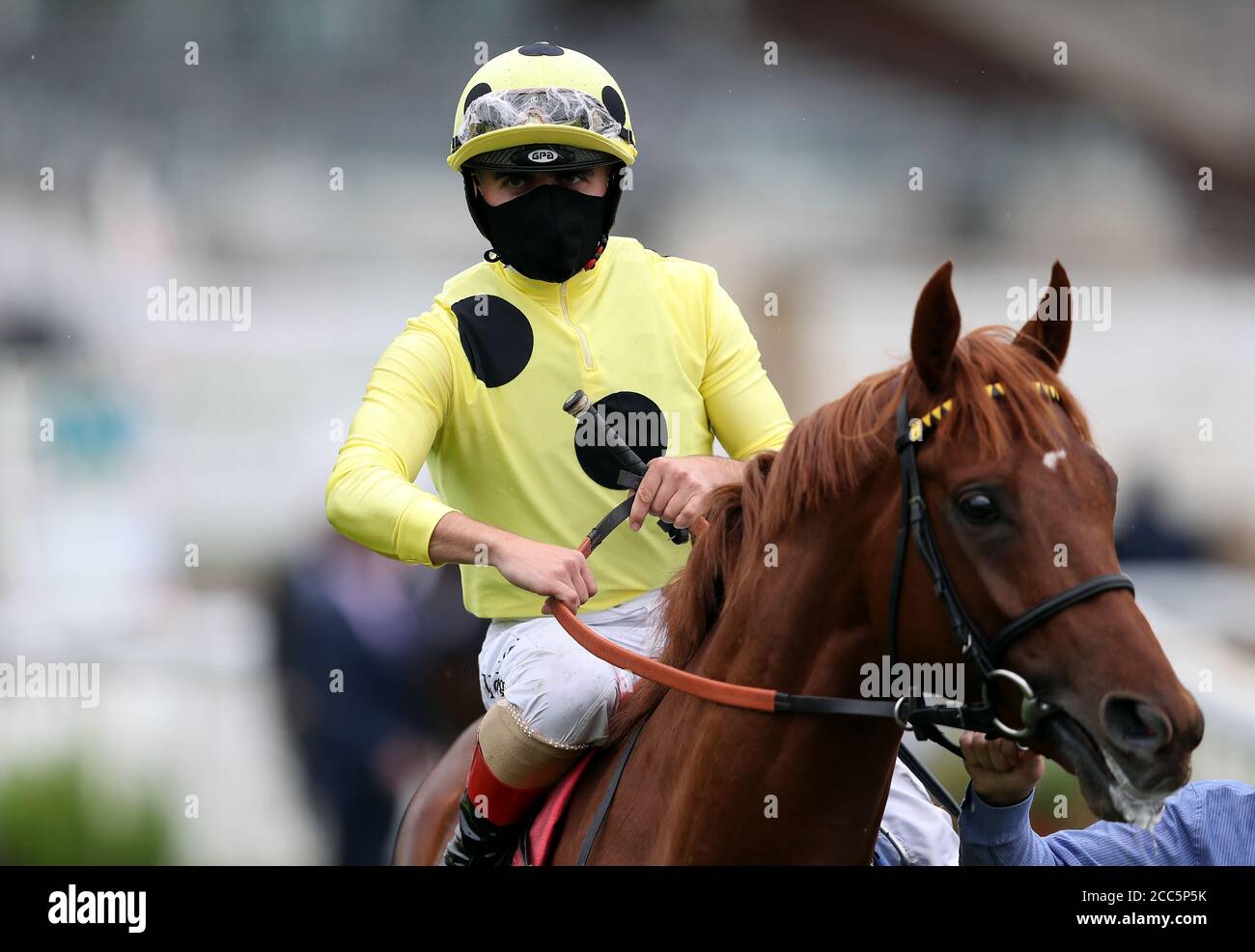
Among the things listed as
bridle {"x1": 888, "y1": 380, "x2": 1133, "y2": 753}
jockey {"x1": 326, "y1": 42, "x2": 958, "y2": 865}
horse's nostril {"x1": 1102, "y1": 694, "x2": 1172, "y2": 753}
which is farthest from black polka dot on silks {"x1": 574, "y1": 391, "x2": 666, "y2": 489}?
horse's nostril {"x1": 1102, "y1": 694, "x2": 1172, "y2": 753}

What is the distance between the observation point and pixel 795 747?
1834 mm

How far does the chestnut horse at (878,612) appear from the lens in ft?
5.09

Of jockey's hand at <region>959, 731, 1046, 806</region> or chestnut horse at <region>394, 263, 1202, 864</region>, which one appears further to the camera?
jockey's hand at <region>959, 731, 1046, 806</region>

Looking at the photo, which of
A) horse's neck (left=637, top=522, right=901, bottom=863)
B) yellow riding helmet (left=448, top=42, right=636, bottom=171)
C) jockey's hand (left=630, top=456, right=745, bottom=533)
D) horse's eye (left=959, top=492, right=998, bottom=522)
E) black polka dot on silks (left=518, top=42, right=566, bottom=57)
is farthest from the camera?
black polka dot on silks (left=518, top=42, right=566, bottom=57)

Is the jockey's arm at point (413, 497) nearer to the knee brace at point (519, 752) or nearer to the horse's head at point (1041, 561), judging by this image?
the knee brace at point (519, 752)

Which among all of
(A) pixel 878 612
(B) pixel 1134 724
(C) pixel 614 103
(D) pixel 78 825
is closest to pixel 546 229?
(C) pixel 614 103

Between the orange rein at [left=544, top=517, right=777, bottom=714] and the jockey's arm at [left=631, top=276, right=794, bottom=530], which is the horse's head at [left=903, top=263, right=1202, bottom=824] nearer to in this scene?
the orange rein at [left=544, top=517, right=777, bottom=714]

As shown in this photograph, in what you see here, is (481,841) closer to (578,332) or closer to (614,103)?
(578,332)

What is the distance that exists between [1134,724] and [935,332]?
59 centimetres

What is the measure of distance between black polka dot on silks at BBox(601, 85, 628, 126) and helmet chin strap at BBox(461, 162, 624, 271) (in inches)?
3.8

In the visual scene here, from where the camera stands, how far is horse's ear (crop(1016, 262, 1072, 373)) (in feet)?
6.07

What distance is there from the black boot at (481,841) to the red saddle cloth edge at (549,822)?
72 mm

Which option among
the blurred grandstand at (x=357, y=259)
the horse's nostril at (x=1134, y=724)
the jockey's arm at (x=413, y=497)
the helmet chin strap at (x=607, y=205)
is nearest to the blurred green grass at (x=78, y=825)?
the blurred grandstand at (x=357, y=259)
